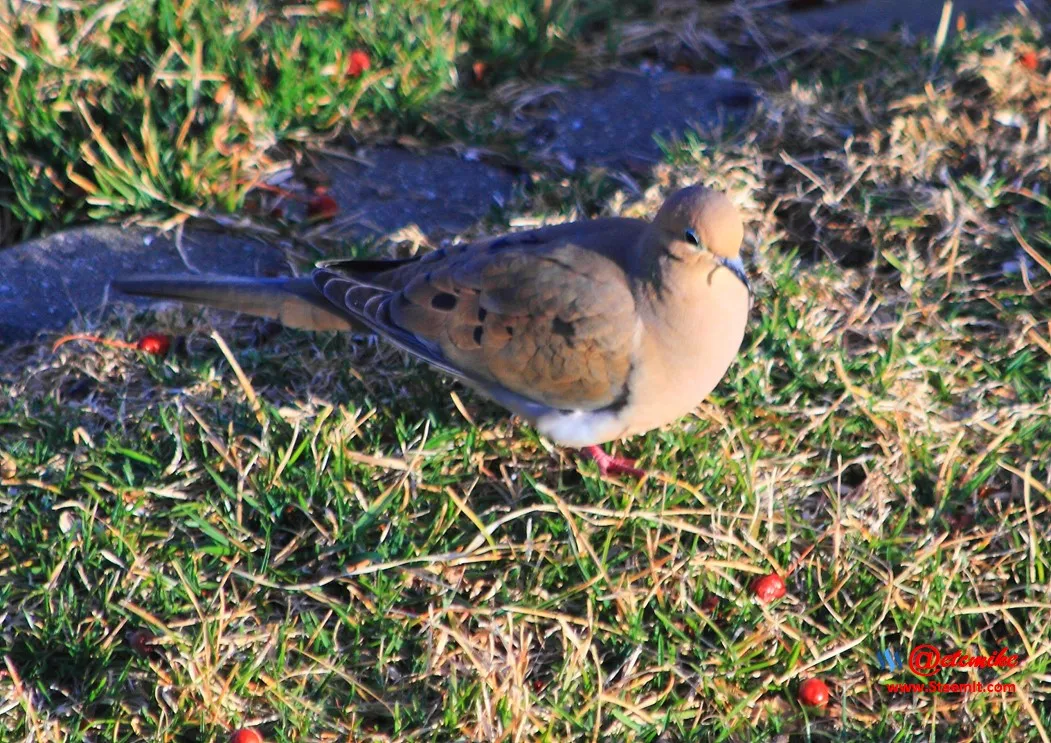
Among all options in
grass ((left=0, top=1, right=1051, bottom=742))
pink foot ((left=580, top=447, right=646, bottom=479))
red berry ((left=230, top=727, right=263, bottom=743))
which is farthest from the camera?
pink foot ((left=580, top=447, right=646, bottom=479))

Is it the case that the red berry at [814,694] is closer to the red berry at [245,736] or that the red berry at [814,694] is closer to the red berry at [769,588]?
the red berry at [769,588]

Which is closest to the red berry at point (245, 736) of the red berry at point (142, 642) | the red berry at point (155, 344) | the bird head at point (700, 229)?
the red berry at point (142, 642)

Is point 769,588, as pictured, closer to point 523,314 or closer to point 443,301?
point 523,314

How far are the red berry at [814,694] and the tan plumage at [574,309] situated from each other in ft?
2.61

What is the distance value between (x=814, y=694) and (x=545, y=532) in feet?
2.70

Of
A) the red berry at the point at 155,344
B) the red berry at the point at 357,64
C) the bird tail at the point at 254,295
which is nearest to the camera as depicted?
the bird tail at the point at 254,295

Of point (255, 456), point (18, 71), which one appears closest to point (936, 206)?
point (255, 456)

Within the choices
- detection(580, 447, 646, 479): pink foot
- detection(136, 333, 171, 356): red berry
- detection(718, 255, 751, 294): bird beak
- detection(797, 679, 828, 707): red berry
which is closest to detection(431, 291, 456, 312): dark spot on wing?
detection(580, 447, 646, 479): pink foot

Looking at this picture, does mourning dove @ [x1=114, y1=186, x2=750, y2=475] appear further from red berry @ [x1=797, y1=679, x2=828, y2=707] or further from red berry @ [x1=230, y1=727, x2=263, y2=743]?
red berry @ [x1=230, y1=727, x2=263, y2=743]

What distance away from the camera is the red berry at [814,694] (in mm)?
2797

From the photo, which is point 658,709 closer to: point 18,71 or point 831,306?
point 831,306

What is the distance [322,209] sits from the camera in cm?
429

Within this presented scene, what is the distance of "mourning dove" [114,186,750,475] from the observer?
9.93 feet

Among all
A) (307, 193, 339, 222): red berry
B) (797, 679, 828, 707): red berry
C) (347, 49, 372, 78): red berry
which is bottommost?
(797, 679, 828, 707): red berry
